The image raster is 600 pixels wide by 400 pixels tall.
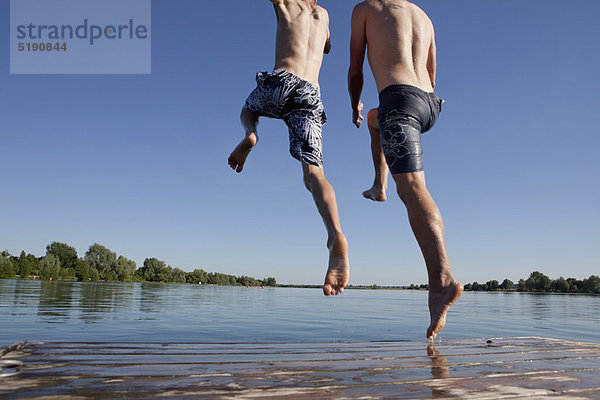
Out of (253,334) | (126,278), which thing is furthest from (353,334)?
(126,278)

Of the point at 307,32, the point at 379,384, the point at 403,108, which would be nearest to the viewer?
the point at 379,384

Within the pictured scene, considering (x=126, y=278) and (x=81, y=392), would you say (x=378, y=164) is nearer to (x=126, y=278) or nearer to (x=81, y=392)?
(x=81, y=392)

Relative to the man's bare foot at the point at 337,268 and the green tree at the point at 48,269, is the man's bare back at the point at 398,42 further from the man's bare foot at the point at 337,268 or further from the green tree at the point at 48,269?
the green tree at the point at 48,269

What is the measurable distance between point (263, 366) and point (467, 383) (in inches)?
36.7

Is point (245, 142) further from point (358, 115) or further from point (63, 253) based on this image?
point (63, 253)

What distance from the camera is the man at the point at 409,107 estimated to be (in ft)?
7.71

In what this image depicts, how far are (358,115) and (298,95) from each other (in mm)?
806

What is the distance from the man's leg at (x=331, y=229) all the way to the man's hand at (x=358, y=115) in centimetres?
89

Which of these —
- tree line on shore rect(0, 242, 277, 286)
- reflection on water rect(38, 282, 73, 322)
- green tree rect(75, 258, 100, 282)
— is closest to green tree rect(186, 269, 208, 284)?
tree line on shore rect(0, 242, 277, 286)

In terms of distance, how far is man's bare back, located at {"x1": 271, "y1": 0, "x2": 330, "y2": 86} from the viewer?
3.32 m

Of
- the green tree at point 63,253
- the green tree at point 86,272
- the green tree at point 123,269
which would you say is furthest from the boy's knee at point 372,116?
the green tree at point 63,253

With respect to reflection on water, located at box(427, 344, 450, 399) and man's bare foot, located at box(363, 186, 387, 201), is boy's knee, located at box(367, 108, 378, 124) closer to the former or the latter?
man's bare foot, located at box(363, 186, 387, 201)

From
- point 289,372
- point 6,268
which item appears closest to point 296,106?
point 289,372

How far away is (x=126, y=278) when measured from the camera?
91938 mm
